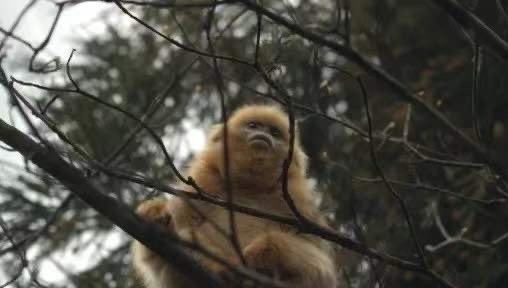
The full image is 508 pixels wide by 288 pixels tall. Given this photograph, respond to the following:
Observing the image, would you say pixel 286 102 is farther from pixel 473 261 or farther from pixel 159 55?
pixel 159 55

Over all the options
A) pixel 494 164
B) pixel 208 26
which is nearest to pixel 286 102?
pixel 208 26

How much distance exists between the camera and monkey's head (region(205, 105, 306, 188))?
582 centimetres

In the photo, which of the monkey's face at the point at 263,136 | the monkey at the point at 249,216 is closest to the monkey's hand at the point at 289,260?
the monkey at the point at 249,216

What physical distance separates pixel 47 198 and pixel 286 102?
540 centimetres

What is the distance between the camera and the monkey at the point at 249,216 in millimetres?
4828

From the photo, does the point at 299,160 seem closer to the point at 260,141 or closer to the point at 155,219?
the point at 260,141

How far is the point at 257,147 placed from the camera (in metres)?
5.99

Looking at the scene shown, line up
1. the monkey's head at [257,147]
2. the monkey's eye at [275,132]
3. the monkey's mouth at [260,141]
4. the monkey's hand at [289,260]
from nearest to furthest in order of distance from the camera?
the monkey's hand at [289,260] < the monkey's head at [257,147] < the monkey's mouth at [260,141] < the monkey's eye at [275,132]

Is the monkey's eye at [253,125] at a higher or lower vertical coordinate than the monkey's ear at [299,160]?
higher

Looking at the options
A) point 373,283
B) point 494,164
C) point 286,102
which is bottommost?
point 373,283

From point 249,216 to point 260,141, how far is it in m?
0.84

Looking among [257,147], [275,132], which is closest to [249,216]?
[257,147]

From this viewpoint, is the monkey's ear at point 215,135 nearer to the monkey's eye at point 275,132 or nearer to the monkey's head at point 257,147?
the monkey's head at point 257,147

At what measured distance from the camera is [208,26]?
3162mm
